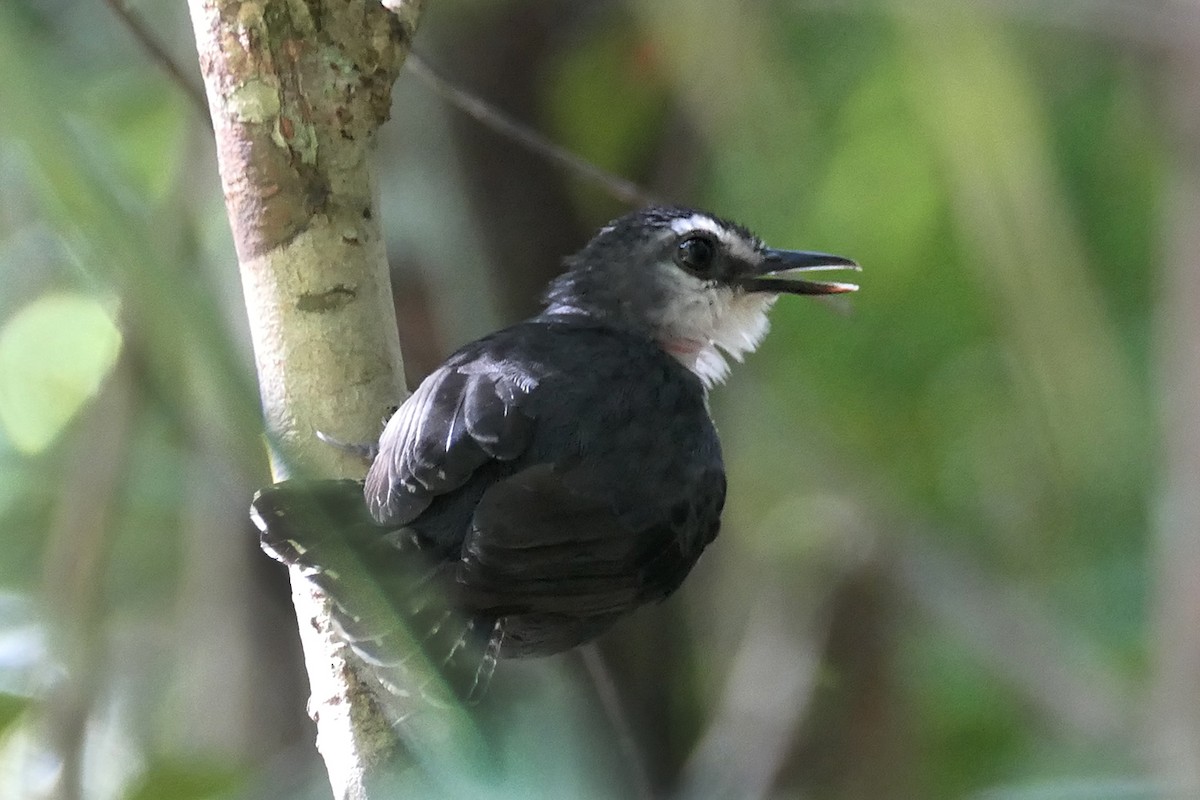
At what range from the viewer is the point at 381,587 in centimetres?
109

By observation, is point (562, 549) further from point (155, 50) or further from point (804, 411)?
point (804, 411)

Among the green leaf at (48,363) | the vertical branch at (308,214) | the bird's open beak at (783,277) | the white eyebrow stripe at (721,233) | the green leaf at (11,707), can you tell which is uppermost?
the vertical branch at (308,214)

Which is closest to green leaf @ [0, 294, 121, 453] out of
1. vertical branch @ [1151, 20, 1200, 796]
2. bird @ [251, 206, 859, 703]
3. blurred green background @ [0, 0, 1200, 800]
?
blurred green background @ [0, 0, 1200, 800]

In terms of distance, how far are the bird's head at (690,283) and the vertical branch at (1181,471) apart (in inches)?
36.7

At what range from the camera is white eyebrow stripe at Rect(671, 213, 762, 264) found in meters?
3.40

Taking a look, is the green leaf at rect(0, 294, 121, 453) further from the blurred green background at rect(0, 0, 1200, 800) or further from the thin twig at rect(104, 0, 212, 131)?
the thin twig at rect(104, 0, 212, 131)

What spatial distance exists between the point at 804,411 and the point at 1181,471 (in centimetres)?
173

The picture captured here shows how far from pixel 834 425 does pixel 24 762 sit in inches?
123

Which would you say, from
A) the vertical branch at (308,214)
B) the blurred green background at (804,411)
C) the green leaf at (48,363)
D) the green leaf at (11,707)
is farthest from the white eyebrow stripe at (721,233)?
the green leaf at (11,707)

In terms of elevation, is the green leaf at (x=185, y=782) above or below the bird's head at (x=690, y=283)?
below

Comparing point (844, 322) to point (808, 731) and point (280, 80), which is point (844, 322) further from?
point (280, 80)

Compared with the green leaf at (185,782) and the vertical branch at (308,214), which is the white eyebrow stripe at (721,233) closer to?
the vertical branch at (308,214)

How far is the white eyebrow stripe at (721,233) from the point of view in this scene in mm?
3400

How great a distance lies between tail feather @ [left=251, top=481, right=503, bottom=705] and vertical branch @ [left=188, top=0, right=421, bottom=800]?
0.47ft
